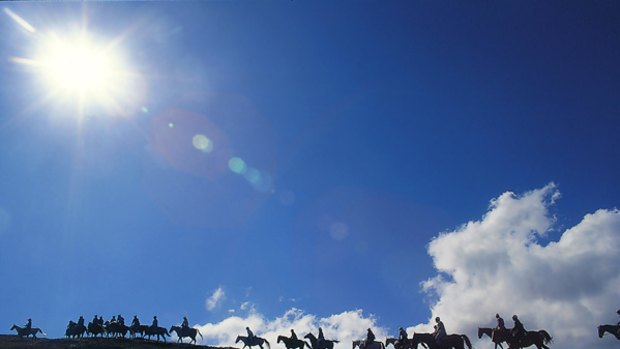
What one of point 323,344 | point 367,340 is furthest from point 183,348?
point 367,340

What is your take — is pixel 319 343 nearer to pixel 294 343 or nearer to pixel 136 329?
pixel 294 343

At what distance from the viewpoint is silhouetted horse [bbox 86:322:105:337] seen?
39.7 meters

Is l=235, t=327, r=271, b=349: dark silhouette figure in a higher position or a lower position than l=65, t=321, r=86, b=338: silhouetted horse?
lower

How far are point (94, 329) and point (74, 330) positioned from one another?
1.84 metres

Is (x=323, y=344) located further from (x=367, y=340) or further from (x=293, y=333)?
(x=367, y=340)

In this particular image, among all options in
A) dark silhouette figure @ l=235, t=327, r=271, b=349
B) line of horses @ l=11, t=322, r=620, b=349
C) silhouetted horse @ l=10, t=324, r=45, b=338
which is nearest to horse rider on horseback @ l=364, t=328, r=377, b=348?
line of horses @ l=11, t=322, r=620, b=349

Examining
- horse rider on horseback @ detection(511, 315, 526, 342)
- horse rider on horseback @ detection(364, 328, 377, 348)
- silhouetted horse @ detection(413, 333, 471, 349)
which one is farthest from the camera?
horse rider on horseback @ detection(364, 328, 377, 348)

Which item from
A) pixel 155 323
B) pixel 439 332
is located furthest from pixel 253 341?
pixel 439 332

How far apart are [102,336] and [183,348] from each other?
972 cm

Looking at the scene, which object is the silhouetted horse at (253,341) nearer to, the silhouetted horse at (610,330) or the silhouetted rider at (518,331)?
the silhouetted rider at (518,331)

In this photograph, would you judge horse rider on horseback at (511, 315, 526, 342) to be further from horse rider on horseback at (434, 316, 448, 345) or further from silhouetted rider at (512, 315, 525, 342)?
horse rider on horseback at (434, 316, 448, 345)

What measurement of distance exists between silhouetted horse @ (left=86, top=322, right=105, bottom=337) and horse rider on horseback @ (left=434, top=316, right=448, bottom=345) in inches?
1130

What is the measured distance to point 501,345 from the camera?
99.0 feet

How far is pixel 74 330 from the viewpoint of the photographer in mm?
39875
